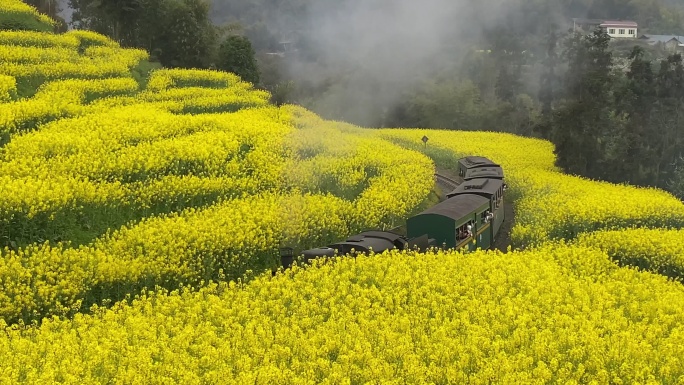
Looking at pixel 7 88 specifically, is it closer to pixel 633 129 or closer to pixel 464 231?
pixel 464 231

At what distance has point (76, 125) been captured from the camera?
2511cm

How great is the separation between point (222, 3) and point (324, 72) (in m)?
28.1

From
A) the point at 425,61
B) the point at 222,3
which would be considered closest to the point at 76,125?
the point at 425,61

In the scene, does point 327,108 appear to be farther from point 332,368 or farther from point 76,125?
point 332,368

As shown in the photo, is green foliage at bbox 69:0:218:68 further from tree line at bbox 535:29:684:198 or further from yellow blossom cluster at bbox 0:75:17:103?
tree line at bbox 535:29:684:198

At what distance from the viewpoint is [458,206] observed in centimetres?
2275

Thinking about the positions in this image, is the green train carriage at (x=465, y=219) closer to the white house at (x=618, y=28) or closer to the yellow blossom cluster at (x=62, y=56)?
the yellow blossom cluster at (x=62, y=56)

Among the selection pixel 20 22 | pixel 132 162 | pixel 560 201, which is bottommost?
pixel 560 201

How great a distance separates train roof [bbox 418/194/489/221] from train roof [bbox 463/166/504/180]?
6.42 m

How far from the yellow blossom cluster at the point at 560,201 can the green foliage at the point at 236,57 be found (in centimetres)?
1402

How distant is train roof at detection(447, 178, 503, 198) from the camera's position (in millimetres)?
26000

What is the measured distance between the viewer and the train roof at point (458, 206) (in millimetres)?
21509

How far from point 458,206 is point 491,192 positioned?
3895 mm

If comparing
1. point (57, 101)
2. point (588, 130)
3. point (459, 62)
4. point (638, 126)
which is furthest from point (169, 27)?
point (459, 62)
